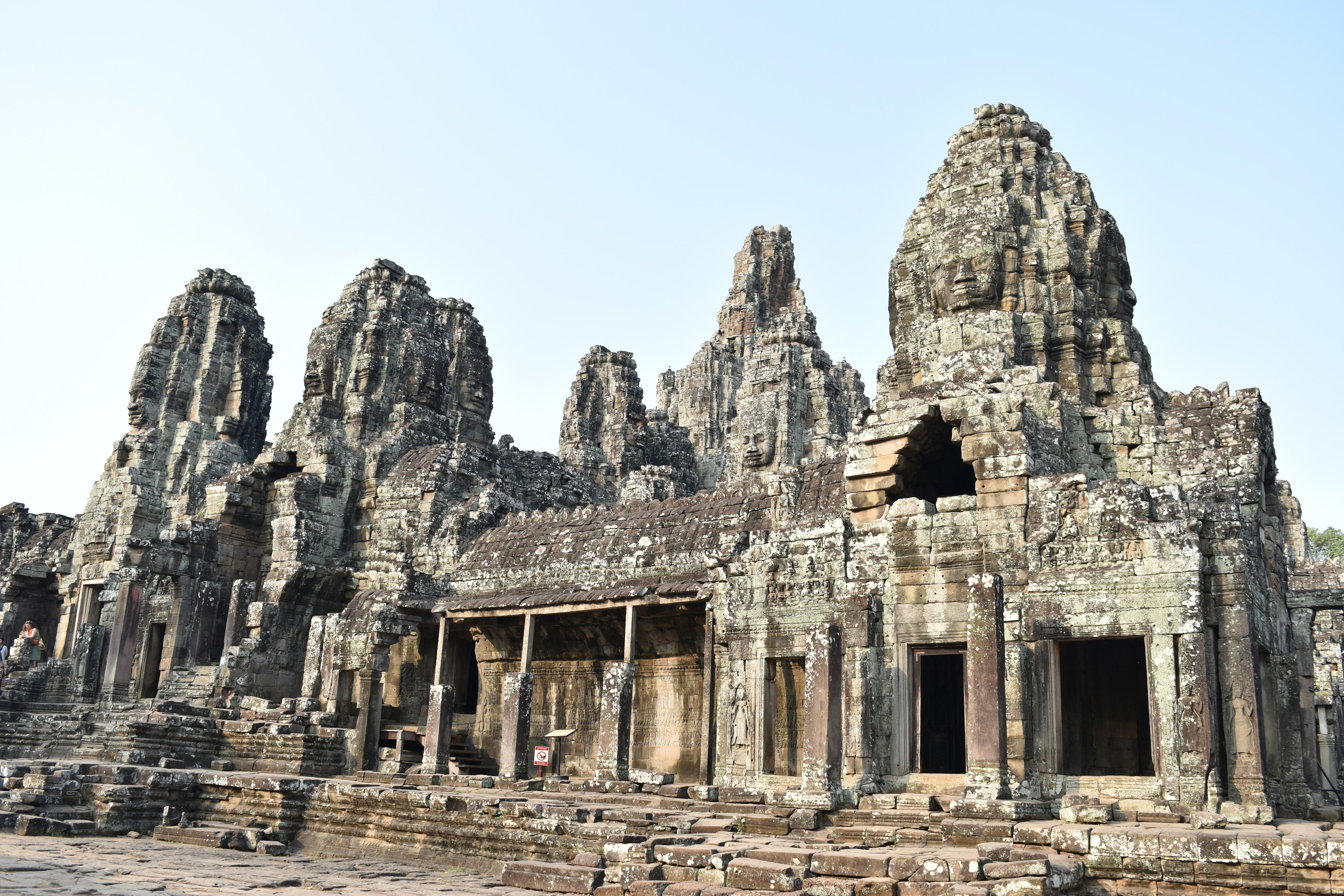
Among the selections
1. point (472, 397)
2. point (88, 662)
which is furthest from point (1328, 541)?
point (88, 662)

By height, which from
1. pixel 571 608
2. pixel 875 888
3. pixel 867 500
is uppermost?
pixel 867 500

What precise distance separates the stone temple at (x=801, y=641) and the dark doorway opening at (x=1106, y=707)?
0.04m

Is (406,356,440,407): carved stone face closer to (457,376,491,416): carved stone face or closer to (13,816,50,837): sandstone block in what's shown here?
(457,376,491,416): carved stone face

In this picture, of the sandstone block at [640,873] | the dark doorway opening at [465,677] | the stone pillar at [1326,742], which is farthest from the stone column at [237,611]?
the stone pillar at [1326,742]

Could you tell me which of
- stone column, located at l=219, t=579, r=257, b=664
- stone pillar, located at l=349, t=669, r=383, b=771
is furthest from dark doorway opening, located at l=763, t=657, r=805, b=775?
stone column, located at l=219, t=579, r=257, b=664

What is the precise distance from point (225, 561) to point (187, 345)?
11372 millimetres

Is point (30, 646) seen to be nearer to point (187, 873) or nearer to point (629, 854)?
point (187, 873)

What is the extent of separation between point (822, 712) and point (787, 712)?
3309 millimetres

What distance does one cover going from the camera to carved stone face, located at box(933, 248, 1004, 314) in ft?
56.9

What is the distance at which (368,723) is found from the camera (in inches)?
757

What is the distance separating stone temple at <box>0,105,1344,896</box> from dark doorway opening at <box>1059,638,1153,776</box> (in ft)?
0.14

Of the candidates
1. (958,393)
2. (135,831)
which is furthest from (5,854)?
(958,393)

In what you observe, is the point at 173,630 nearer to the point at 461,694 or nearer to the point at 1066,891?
the point at 461,694

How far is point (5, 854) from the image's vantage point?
11195 millimetres
